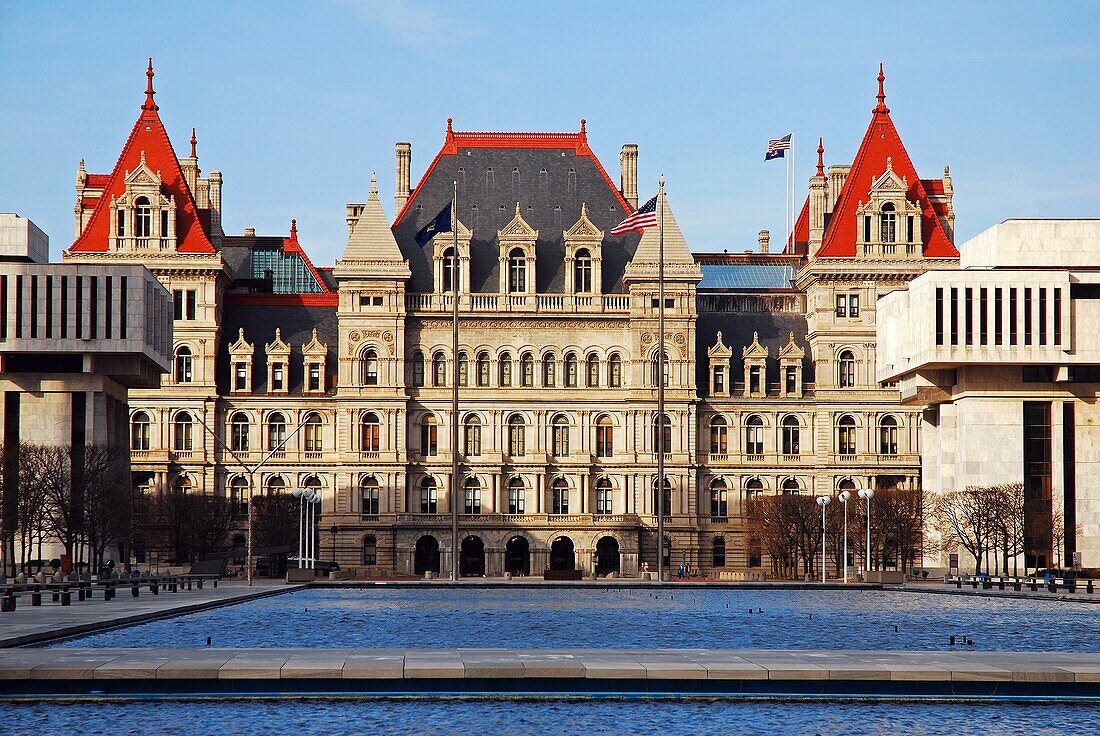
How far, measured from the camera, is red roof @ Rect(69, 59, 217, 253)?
4953 inches

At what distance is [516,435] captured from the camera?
127m

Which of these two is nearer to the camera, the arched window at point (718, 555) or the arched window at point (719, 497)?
the arched window at point (718, 555)

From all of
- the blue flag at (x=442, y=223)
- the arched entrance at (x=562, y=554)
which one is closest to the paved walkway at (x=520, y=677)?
the blue flag at (x=442, y=223)

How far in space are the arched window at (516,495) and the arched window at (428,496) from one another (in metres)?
5.49

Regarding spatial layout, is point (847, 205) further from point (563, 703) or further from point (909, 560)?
point (563, 703)

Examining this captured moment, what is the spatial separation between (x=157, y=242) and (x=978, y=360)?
59146 millimetres

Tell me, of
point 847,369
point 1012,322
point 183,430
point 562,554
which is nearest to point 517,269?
point 562,554

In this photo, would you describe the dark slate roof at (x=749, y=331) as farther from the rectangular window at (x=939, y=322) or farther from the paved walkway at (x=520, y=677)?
the paved walkway at (x=520, y=677)

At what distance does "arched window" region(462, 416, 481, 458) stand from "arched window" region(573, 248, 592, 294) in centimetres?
1227

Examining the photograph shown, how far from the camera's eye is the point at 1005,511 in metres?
98.0

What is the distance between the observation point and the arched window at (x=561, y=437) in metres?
127

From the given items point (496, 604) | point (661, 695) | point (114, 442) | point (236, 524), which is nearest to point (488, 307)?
point (236, 524)

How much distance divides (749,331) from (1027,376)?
30469mm

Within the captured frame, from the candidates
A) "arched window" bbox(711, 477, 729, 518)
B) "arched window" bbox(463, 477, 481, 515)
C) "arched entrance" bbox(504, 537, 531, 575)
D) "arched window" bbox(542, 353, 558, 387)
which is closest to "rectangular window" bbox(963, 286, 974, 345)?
"arched window" bbox(711, 477, 729, 518)
